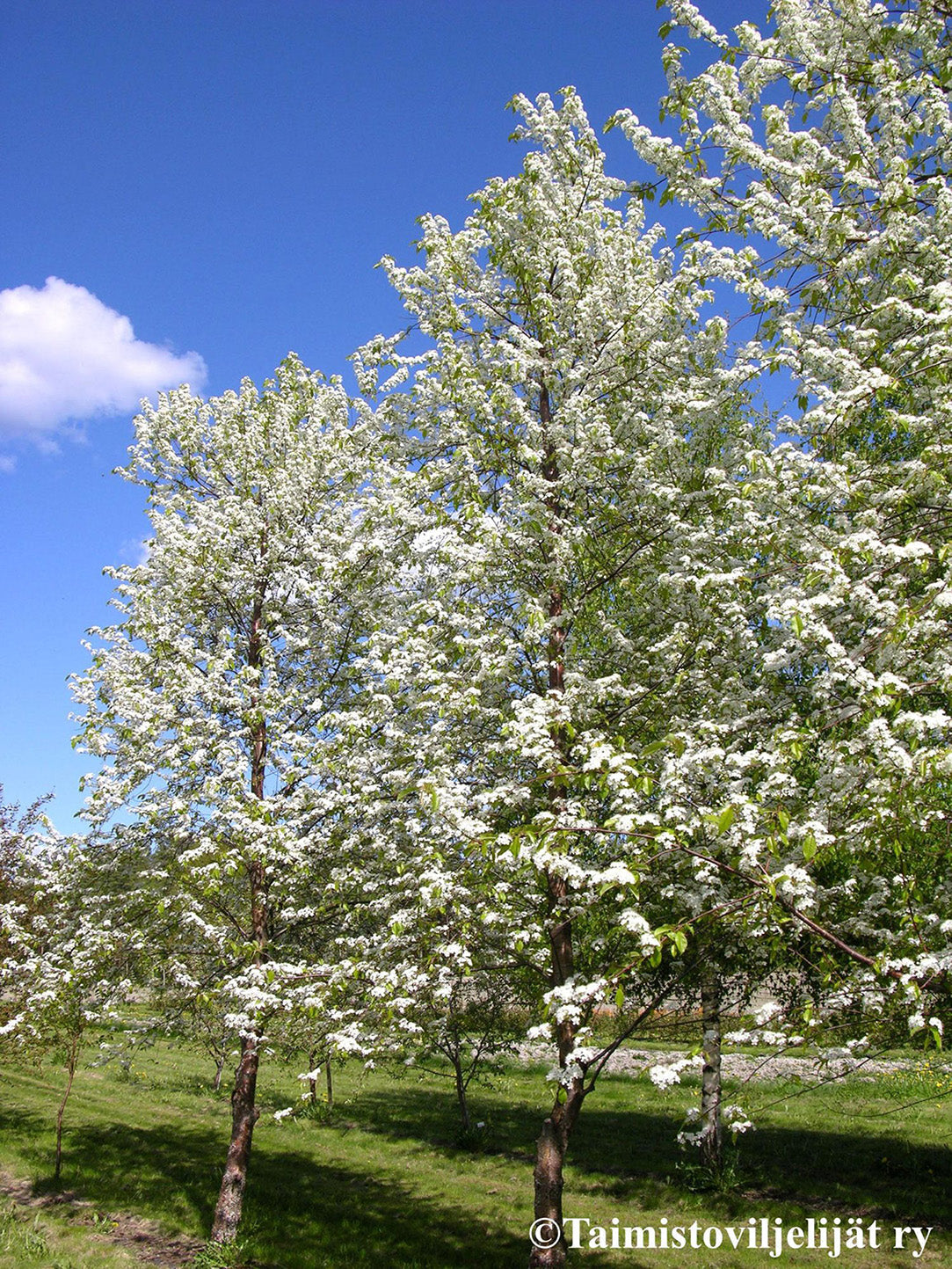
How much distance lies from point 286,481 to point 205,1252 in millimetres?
11364

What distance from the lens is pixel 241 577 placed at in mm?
12516

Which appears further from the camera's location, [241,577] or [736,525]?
[241,577]

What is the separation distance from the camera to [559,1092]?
6.71m

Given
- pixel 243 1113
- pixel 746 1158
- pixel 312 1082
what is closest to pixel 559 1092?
pixel 312 1082

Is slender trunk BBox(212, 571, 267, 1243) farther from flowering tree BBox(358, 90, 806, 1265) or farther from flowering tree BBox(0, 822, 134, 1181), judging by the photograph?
flowering tree BBox(358, 90, 806, 1265)

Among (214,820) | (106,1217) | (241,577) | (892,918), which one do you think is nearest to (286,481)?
(241,577)

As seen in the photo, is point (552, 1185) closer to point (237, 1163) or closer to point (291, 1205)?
point (237, 1163)

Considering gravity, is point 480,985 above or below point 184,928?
below

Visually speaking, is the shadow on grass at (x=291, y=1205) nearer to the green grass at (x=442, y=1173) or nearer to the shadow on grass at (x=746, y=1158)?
the green grass at (x=442, y=1173)

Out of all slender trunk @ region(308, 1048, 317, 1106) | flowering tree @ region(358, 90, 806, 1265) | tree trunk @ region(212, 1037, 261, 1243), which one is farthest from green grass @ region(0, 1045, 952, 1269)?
flowering tree @ region(358, 90, 806, 1265)

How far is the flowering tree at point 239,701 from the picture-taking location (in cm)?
998

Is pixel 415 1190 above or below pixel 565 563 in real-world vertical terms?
below

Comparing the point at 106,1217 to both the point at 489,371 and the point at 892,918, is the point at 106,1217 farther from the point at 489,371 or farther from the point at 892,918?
the point at 489,371

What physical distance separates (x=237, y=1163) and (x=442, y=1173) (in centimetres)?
716
